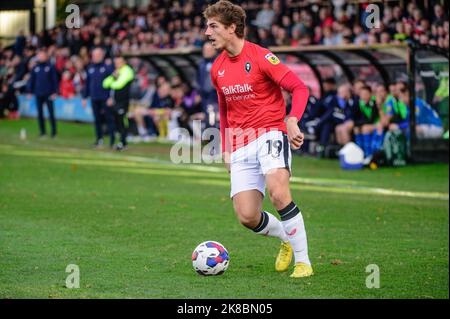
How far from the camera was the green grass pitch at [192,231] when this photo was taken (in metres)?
9.14

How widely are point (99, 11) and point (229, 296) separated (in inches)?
1651

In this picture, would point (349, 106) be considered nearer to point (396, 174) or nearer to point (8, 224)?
point (396, 174)

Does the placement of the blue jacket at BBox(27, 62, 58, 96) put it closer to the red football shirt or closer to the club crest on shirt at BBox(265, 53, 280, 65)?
the red football shirt

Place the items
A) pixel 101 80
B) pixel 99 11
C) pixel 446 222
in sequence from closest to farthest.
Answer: pixel 446 222 → pixel 101 80 → pixel 99 11

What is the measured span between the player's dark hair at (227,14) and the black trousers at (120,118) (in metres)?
16.3

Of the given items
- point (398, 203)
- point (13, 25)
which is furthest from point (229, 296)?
point (13, 25)

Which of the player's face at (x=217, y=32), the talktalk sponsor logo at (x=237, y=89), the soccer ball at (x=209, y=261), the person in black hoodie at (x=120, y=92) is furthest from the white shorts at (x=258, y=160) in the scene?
the person in black hoodie at (x=120, y=92)

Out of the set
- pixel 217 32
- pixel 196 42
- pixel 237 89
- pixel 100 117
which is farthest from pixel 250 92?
pixel 196 42

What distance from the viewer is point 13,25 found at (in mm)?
53062

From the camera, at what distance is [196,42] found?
107ft

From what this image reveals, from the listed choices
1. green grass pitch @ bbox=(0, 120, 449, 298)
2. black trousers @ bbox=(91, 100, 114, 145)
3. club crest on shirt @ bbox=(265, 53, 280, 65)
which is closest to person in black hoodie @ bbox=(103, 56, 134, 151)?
black trousers @ bbox=(91, 100, 114, 145)

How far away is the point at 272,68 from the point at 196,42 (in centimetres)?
2321

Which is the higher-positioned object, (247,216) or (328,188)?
(247,216)

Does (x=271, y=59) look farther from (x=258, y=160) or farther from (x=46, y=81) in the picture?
(x=46, y=81)
